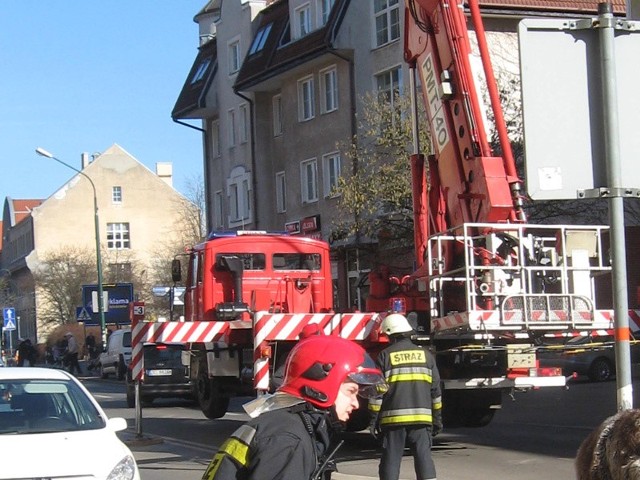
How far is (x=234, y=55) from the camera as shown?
43.8 metres

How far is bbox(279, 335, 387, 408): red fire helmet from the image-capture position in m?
3.81

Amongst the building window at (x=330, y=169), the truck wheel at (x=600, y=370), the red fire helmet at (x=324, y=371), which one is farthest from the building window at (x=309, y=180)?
the red fire helmet at (x=324, y=371)

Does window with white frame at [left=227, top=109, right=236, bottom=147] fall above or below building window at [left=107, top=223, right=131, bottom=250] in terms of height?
above

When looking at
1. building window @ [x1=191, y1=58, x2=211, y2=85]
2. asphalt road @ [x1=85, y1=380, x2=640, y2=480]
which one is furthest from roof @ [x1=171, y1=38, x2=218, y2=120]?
asphalt road @ [x1=85, y1=380, x2=640, y2=480]

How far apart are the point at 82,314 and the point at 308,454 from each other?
4663cm

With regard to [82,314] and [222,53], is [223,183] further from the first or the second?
[82,314]

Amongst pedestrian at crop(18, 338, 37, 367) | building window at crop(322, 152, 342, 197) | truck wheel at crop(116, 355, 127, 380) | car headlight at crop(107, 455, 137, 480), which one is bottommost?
truck wheel at crop(116, 355, 127, 380)

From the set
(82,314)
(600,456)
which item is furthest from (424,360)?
(82,314)

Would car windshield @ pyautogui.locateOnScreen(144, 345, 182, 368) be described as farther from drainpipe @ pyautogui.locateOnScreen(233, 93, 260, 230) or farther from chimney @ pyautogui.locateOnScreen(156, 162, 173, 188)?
chimney @ pyautogui.locateOnScreen(156, 162, 173, 188)

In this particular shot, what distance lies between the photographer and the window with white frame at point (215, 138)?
46188 millimetres

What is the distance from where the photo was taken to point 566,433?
16250 mm

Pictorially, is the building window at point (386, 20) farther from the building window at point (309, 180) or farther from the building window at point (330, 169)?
the building window at point (309, 180)

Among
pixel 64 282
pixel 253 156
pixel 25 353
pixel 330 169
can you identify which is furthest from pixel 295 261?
pixel 64 282

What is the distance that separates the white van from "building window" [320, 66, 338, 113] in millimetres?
10179
